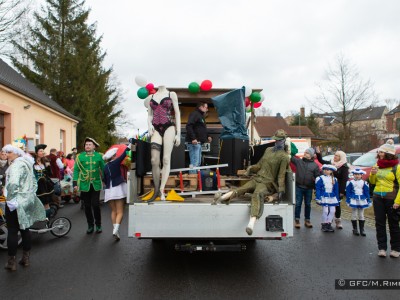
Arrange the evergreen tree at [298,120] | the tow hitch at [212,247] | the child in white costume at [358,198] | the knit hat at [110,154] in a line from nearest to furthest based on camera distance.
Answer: the tow hitch at [212,247] < the knit hat at [110,154] < the child in white costume at [358,198] < the evergreen tree at [298,120]

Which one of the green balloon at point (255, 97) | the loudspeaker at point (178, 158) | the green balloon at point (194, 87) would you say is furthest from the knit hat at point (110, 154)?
the green balloon at point (255, 97)

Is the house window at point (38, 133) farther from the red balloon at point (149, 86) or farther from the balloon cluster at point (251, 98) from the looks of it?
the balloon cluster at point (251, 98)

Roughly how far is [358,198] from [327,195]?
0.64 metres

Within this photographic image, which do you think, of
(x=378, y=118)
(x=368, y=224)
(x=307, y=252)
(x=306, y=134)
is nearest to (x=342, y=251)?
(x=307, y=252)

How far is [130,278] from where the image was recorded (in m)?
5.02

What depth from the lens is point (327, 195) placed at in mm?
8102

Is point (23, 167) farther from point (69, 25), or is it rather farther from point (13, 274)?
point (69, 25)

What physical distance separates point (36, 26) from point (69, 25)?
2494 mm

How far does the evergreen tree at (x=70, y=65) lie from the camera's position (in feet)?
94.1

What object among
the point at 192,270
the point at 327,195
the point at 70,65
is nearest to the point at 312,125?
the point at 70,65

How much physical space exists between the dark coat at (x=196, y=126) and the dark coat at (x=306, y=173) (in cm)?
275

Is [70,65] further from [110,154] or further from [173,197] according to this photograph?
[173,197]

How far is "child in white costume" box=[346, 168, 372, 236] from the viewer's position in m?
7.66

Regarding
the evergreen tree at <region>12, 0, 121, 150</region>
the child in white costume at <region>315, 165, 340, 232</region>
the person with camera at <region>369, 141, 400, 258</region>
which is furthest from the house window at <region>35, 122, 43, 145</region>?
the person with camera at <region>369, 141, 400, 258</region>
